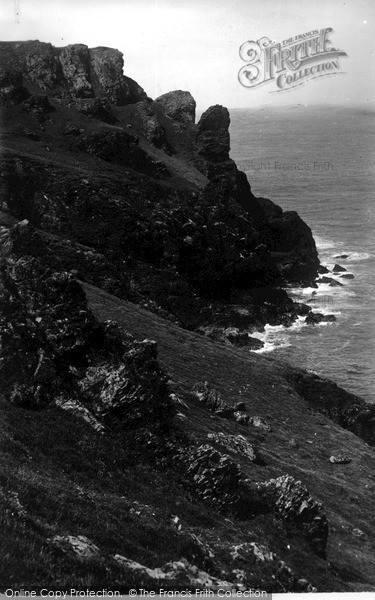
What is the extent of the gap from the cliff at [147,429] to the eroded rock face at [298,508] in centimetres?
7

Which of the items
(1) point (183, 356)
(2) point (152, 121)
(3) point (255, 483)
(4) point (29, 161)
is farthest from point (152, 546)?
(2) point (152, 121)

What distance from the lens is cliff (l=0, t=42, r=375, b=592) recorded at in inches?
614

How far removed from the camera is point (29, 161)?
7762 centimetres

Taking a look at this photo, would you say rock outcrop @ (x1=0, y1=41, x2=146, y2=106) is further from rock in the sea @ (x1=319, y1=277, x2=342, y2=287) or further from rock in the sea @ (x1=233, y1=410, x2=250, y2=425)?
rock in the sea @ (x1=233, y1=410, x2=250, y2=425)

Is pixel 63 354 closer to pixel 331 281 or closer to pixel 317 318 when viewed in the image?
pixel 317 318

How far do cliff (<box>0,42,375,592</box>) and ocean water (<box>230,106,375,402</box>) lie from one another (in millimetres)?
6771

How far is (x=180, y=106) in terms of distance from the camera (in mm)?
136750

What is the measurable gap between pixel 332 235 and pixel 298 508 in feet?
321

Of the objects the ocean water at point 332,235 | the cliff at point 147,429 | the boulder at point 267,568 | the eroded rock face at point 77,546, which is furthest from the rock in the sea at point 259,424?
the ocean water at point 332,235

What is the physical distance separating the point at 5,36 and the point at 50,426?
879 inches

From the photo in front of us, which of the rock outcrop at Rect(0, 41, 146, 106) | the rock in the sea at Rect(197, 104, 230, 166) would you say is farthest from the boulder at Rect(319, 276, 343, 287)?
the rock outcrop at Rect(0, 41, 146, 106)

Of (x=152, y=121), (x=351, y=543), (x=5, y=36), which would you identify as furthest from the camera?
(x=152, y=121)

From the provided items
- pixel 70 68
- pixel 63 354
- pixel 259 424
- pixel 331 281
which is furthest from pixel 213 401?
pixel 70 68

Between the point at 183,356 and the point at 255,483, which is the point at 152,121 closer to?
the point at 183,356
